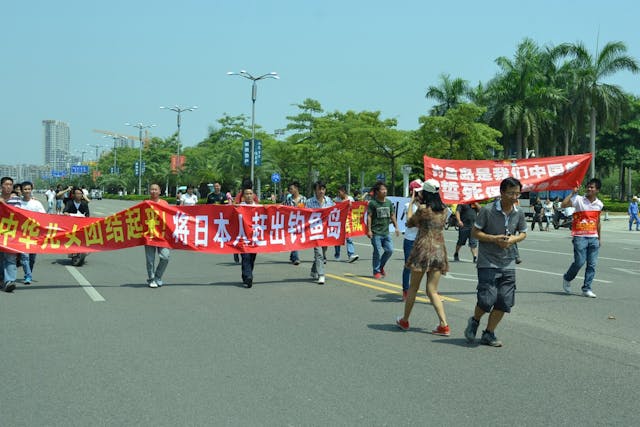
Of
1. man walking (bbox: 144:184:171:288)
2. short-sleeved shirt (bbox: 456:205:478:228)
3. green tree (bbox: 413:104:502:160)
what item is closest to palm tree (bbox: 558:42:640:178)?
green tree (bbox: 413:104:502:160)

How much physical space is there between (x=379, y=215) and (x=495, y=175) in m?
2.12

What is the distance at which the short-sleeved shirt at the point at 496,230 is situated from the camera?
661cm

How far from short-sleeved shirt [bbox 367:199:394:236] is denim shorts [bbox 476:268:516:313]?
5.04 metres

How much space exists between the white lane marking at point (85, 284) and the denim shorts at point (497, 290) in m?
5.34

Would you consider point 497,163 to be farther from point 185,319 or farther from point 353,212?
point 185,319

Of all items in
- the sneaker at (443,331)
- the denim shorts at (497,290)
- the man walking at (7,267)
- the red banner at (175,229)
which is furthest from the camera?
the red banner at (175,229)

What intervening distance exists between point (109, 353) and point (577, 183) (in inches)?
295

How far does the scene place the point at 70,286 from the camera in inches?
420

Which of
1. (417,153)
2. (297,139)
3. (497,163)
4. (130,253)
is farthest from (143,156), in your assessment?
(497,163)

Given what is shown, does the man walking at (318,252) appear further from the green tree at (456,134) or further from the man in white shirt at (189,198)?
the green tree at (456,134)

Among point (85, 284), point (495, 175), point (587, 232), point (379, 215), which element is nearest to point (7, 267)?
point (85, 284)

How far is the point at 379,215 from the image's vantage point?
11.6 meters

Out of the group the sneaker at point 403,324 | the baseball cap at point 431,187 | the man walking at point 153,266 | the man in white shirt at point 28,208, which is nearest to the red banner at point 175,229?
the man walking at point 153,266

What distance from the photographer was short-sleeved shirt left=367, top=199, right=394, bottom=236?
1161 centimetres
